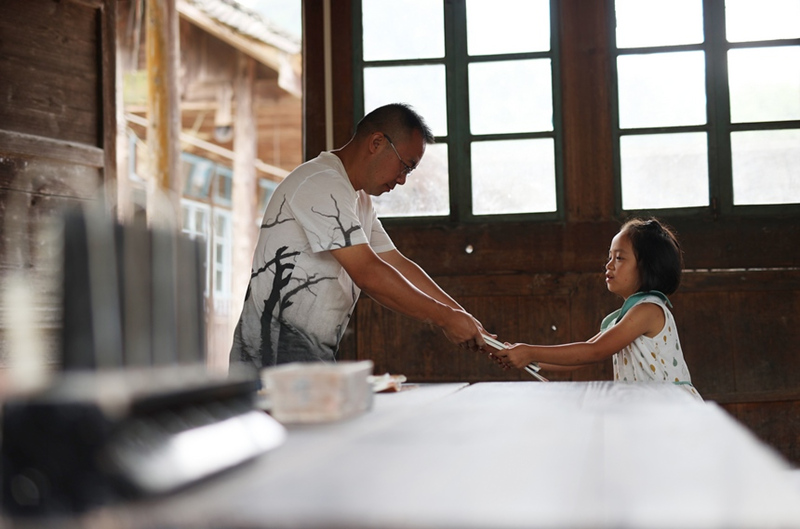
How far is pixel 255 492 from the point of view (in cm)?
79

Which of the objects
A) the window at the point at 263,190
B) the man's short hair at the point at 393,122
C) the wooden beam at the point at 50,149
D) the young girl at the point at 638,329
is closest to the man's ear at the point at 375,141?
the man's short hair at the point at 393,122

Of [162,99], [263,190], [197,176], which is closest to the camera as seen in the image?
[162,99]

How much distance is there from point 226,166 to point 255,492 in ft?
32.9

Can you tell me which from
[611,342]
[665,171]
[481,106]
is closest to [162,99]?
[481,106]

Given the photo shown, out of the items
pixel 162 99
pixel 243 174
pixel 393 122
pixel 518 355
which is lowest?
pixel 518 355

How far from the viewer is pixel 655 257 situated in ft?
9.20

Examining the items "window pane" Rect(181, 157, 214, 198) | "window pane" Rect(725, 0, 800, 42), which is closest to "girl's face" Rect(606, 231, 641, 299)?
"window pane" Rect(725, 0, 800, 42)

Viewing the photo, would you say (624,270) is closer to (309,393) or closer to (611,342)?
(611,342)

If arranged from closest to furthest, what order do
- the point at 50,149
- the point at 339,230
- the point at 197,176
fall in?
the point at 339,230 → the point at 50,149 → the point at 197,176

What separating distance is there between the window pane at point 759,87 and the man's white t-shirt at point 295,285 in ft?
6.47

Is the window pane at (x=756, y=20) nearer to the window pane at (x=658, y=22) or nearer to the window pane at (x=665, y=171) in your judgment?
the window pane at (x=658, y=22)

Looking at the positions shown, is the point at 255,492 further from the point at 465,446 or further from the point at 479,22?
the point at 479,22

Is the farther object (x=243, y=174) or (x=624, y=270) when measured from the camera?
(x=243, y=174)

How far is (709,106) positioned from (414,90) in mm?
1286
